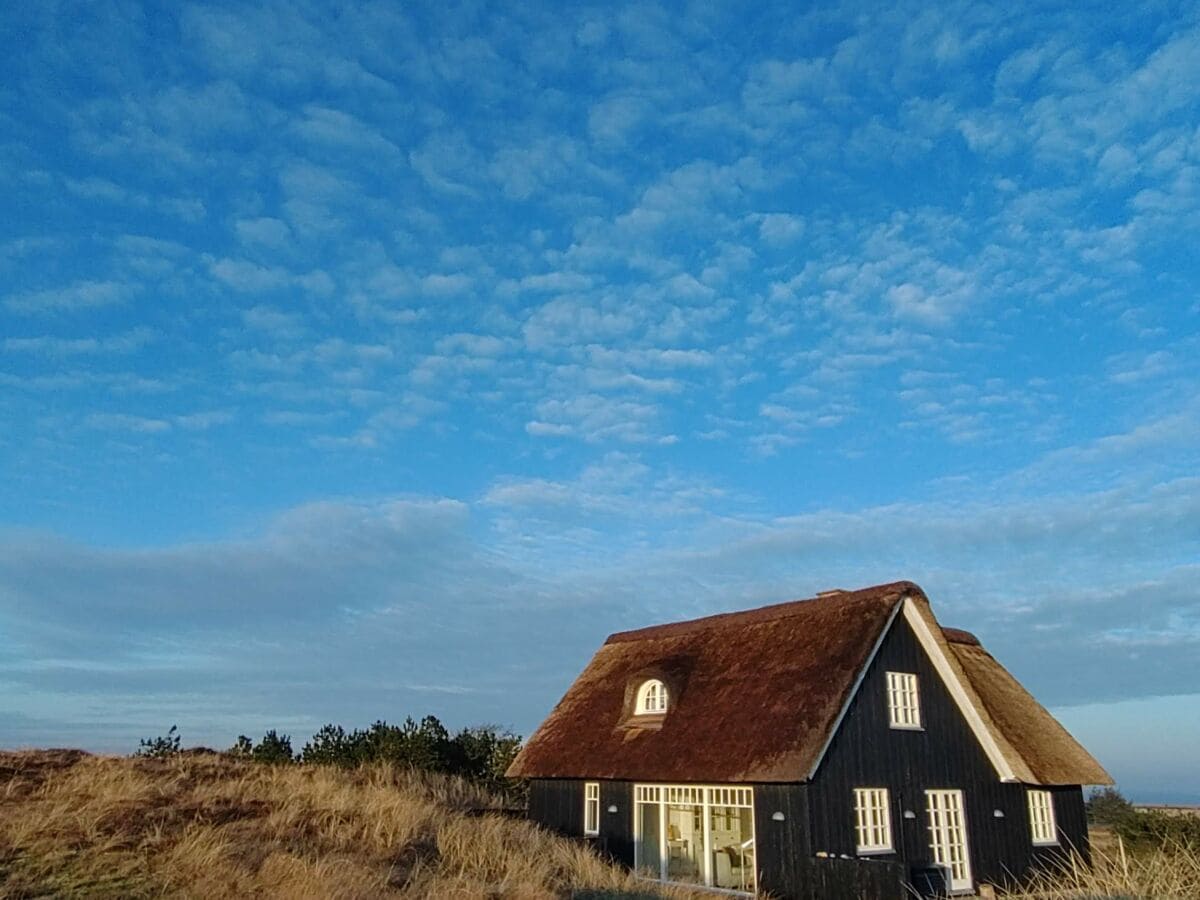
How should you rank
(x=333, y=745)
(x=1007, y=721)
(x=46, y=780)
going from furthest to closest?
(x=333, y=745), (x=1007, y=721), (x=46, y=780)

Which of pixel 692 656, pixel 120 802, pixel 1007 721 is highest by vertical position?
pixel 692 656

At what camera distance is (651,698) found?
2467 cm

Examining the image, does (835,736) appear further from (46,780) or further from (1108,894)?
(46,780)

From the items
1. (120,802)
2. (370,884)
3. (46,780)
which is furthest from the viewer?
(46,780)

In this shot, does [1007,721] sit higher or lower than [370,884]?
higher

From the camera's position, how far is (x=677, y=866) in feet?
70.6

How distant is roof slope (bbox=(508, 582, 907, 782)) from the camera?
65.2 ft

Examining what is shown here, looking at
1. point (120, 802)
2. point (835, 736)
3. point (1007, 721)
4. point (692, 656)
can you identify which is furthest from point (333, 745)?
point (1007, 721)

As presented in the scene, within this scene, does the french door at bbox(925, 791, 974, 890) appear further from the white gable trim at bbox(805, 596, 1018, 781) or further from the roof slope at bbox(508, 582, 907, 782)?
the roof slope at bbox(508, 582, 907, 782)

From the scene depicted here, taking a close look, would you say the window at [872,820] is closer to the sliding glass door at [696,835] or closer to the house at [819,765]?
the house at [819,765]

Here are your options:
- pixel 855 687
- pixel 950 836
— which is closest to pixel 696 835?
pixel 855 687

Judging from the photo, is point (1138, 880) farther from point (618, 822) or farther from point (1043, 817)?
point (1043, 817)

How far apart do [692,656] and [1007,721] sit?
810 cm

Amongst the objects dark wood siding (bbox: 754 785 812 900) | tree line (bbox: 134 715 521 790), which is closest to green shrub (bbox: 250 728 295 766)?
tree line (bbox: 134 715 521 790)
